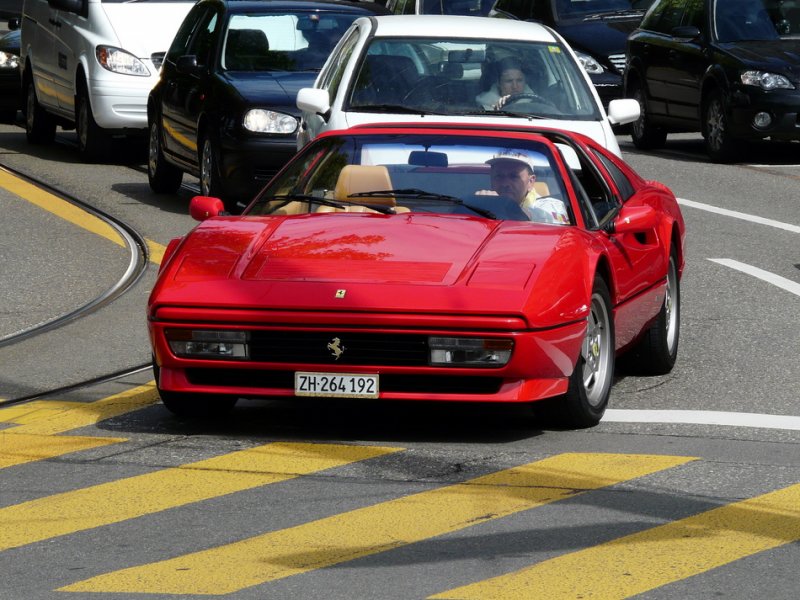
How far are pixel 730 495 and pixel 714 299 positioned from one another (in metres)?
5.08

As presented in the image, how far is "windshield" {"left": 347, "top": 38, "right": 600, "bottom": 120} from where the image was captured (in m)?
12.4

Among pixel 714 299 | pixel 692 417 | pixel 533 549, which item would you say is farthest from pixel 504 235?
pixel 714 299

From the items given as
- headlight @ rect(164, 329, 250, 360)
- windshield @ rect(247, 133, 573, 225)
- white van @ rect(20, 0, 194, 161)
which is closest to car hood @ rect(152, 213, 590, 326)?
headlight @ rect(164, 329, 250, 360)

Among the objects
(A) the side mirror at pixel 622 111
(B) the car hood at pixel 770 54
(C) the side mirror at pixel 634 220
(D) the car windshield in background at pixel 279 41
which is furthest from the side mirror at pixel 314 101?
(B) the car hood at pixel 770 54

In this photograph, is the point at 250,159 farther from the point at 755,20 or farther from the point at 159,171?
the point at 755,20

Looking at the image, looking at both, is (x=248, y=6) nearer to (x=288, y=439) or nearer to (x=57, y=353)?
(x=57, y=353)

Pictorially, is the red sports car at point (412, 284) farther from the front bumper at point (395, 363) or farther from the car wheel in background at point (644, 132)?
the car wheel in background at point (644, 132)

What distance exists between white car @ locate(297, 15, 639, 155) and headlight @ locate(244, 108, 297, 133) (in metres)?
1.54

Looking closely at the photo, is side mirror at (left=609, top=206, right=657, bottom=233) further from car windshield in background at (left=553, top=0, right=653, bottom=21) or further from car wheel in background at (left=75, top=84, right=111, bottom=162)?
car windshield in background at (left=553, top=0, right=653, bottom=21)

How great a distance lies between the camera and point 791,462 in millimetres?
7211

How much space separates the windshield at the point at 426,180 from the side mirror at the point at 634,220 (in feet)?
0.72

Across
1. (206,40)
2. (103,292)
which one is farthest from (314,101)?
(206,40)

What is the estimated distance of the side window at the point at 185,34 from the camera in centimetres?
1652

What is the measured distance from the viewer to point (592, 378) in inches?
318
